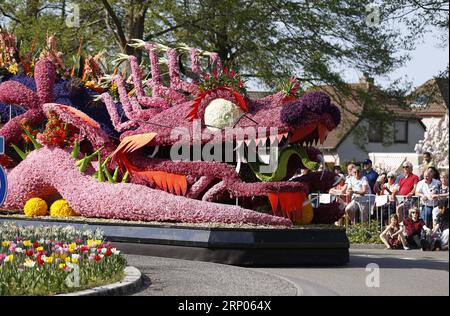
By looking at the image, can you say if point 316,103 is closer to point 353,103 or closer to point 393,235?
point 393,235

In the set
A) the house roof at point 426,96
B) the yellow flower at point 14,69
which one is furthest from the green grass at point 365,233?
the yellow flower at point 14,69

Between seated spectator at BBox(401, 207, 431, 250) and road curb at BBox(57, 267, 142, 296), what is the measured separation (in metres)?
9.35

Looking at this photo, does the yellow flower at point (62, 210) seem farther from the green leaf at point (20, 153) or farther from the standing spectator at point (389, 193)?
the standing spectator at point (389, 193)

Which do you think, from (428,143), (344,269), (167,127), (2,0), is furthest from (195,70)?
(428,143)

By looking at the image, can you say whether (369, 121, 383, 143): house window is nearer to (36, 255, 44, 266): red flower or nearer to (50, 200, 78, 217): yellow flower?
(50, 200, 78, 217): yellow flower

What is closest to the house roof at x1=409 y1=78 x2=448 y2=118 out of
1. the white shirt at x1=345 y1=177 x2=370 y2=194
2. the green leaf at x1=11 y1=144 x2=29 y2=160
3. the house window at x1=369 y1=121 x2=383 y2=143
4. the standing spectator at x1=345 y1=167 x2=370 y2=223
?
the house window at x1=369 y1=121 x2=383 y2=143

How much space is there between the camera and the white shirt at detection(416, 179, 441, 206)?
20.4 meters

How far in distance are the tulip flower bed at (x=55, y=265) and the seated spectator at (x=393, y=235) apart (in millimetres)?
8527

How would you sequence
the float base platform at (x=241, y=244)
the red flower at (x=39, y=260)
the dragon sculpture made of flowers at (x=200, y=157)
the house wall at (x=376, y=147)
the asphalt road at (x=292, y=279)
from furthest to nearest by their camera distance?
1. the house wall at (x=376, y=147)
2. the dragon sculpture made of flowers at (x=200, y=157)
3. the float base platform at (x=241, y=244)
4. the asphalt road at (x=292, y=279)
5. the red flower at (x=39, y=260)

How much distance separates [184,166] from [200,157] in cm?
33

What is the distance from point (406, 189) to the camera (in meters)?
21.5

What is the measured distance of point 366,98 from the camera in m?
30.2

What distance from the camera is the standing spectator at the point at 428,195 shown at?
20.3 metres
